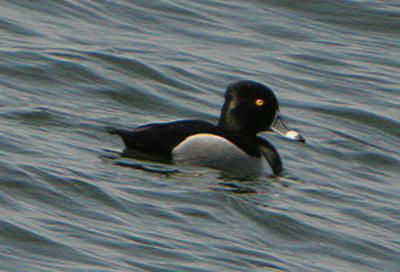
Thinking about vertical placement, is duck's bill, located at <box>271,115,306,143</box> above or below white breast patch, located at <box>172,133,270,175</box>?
above

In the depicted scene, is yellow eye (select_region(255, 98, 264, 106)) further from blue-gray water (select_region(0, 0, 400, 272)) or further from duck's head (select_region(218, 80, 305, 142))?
blue-gray water (select_region(0, 0, 400, 272))

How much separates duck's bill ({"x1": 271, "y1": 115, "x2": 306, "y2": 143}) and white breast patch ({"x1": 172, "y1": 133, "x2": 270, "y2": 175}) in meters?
0.65

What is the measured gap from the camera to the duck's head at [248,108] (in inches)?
400

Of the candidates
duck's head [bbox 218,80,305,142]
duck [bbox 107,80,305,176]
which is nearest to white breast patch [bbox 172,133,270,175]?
duck [bbox 107,80,305,176]

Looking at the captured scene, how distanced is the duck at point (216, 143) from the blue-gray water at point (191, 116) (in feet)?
0.46

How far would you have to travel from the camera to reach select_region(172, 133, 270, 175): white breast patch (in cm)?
950

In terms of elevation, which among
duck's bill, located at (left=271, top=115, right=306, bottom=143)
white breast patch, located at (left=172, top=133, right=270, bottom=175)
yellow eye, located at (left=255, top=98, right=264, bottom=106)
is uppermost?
yellow eye, located at (left=255, top=98, right=264, bottom=106)

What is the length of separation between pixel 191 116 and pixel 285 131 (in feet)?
4.70

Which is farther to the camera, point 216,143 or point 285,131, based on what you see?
point 285,131

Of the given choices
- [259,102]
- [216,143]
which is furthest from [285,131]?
[216,143]

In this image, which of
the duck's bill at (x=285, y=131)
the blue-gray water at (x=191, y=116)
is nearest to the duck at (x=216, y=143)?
the blue-gray water at (x=191, y=116)

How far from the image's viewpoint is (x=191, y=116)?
1159 centimetres

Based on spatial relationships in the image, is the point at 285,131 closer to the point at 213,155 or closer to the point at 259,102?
the point at 259,102

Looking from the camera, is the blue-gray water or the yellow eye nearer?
the blue-gray water
